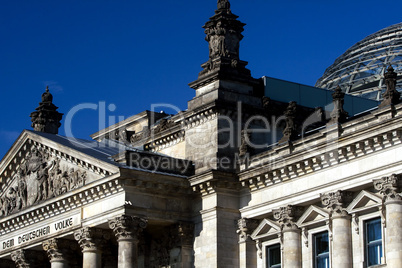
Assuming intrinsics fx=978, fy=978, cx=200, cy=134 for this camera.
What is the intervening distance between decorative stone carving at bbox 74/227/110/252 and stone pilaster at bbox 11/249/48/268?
5.22m

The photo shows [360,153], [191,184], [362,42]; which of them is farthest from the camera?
[362,42]

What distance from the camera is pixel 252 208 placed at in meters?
44.0

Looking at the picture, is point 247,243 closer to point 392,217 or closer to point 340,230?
point 340,230

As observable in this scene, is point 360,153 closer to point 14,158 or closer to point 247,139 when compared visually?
point 247,139

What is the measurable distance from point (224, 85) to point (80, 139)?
926 cm

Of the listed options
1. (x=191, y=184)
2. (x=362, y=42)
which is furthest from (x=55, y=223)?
(x=362, y=42)

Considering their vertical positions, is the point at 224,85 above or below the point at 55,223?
above

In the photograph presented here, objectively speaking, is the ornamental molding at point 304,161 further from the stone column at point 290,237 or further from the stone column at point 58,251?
the stone column at point 58,251

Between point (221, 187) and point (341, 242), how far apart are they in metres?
7.36

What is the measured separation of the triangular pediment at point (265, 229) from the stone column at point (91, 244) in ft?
23.7

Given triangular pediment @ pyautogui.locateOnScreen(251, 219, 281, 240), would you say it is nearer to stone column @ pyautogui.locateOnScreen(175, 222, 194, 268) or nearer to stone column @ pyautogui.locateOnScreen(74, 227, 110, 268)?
stone column @ pyautogui.locateOnScreen(175, 222, 194, 268)

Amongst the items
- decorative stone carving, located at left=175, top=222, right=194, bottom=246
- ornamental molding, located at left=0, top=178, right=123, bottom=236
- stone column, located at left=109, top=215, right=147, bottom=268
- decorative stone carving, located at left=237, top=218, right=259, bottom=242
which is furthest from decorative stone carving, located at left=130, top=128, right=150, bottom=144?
decorative stone carving, located at left=237, top=218, right=259, bottom=242

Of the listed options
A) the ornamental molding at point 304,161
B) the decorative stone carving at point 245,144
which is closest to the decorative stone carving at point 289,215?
the ornamental molding at point 304,161

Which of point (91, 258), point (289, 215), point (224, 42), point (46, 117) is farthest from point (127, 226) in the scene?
point (46, 117)
